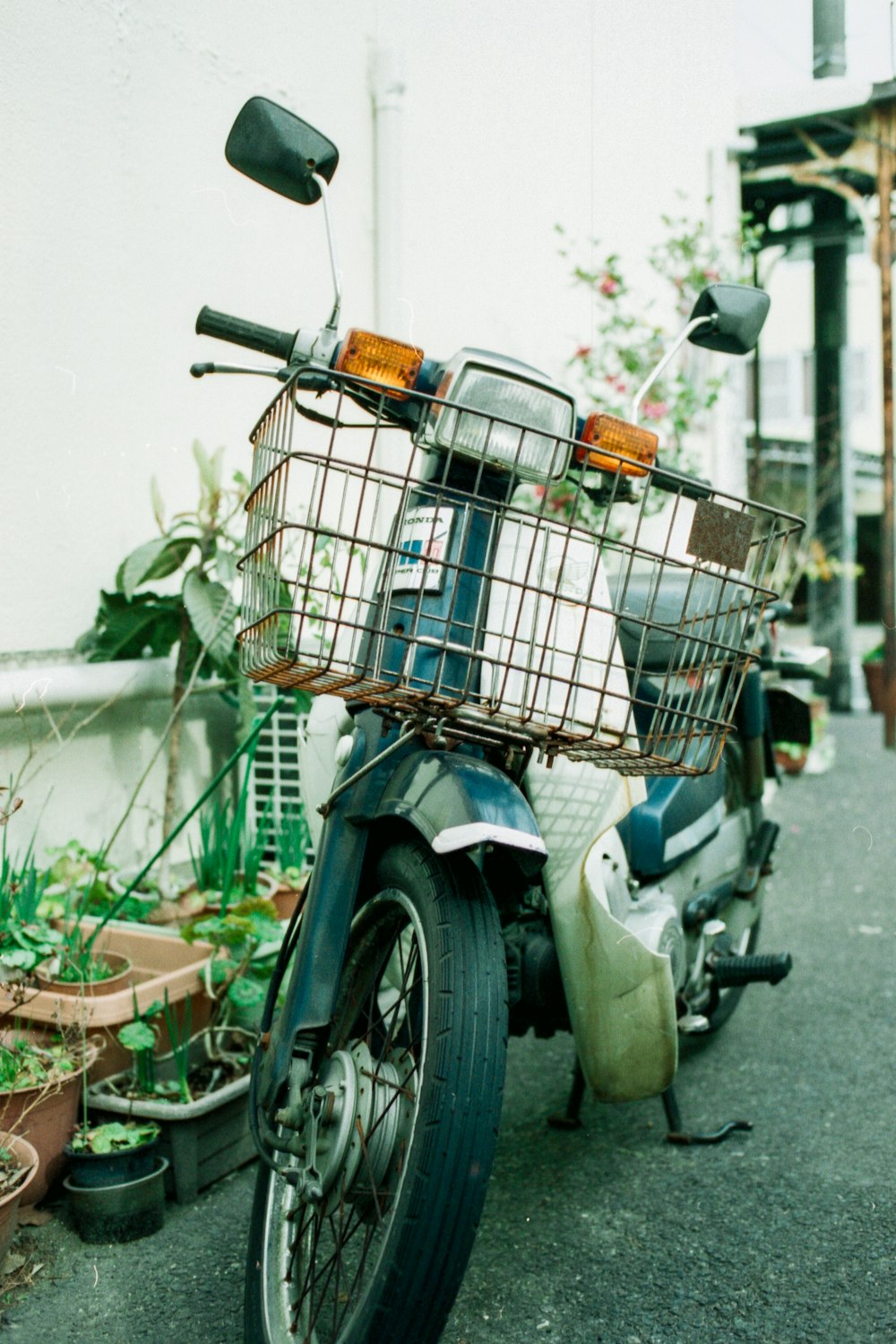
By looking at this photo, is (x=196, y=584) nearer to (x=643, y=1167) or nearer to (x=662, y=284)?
(x=643, y=1167)

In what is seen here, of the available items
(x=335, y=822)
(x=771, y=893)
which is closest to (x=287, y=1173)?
(x=335, y=822)

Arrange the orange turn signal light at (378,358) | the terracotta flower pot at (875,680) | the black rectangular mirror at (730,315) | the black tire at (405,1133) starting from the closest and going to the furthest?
the black tire at (405,1133) < the orange turn signal light at (378,358) < the black rectangular mirror at (730,315) < the terracotta flower pot at (875,680)

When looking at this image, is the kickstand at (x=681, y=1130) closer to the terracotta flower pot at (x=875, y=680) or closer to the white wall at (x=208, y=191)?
the white wall at (x=208, y=191)

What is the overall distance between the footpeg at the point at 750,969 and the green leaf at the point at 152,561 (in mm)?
1545

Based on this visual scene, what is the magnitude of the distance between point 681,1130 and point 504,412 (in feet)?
5.12

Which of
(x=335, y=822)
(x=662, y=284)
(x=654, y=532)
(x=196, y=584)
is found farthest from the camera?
(x=654, y=532)

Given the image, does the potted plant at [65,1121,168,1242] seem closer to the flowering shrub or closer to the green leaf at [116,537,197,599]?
the green leaf at [116,537,197,599]

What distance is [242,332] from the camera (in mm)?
1782

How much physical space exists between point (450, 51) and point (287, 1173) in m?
3.88

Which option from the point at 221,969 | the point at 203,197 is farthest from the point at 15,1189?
the point at 203,197

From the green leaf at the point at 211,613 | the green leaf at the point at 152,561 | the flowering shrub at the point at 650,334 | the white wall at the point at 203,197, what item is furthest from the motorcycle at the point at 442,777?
the flowering shrub at the point at 650,334

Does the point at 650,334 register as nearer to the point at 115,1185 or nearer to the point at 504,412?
the point at 504,412

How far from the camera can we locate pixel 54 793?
9.43 ft

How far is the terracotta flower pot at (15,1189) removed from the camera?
1819 mm
